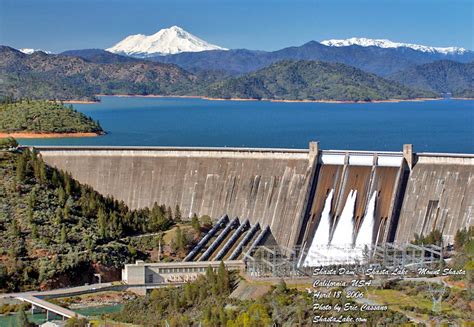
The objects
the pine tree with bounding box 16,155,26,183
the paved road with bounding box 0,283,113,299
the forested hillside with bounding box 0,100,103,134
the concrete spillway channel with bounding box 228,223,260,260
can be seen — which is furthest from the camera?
the forested hillside with bounding box 0,100,103,134

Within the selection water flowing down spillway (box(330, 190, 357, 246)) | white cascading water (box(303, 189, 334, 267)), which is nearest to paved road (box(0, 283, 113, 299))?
white cascading water (box(303, 189, 334, 267))

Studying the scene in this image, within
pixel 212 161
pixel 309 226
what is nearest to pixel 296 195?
pixel 309 226

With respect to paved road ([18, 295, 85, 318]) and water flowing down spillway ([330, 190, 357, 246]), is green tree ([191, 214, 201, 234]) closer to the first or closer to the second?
water flowing down spillway ([330, 190, 357, 246])

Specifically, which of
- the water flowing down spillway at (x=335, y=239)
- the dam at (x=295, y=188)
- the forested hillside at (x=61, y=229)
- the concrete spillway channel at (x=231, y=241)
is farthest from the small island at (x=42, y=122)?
the water flowing down spillway at (x=335, y=239)

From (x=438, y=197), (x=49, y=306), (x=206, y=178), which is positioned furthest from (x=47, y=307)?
(x=438, y=197)

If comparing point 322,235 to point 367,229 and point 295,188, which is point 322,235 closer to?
point 367,229

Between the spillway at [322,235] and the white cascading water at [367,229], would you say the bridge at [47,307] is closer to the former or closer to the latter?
the spillway at [322,235]
